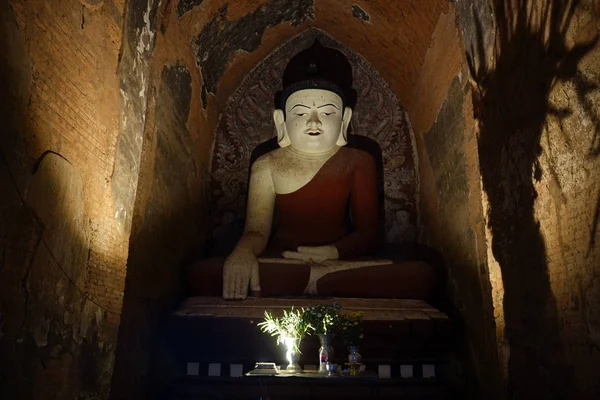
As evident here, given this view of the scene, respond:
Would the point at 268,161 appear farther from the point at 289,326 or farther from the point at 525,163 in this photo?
the point at 525,163

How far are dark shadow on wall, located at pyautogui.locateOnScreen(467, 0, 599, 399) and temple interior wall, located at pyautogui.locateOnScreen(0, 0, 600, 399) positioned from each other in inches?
0.5

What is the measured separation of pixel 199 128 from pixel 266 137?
961 mm

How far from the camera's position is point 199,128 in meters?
5.05

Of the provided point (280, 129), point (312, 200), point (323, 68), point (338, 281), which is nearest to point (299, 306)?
point (338, 281)

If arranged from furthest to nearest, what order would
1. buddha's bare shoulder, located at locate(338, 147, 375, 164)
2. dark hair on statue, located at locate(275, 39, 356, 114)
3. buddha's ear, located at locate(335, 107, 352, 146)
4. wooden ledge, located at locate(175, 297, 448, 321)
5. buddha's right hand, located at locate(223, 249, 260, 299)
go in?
dark hair on statue, located at locate(275, 39, 356, 114)
buddha's ear, located at locate(335, 107, 352, 146)
buddha's bare shoulder, located at locate(338, 147, 375, 164)
buddha's right hand, located at locate(223, 249, 260, 299)
wooden ledge, located at locate(175, 297, 448, 321)

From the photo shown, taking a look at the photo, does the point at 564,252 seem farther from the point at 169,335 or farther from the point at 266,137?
the point at 266,137

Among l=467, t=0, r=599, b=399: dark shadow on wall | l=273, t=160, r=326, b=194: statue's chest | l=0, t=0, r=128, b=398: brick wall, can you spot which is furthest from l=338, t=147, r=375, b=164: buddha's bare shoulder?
l=0, t=0, r=128, b=398: brick wall

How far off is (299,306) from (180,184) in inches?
57.7

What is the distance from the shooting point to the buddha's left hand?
14.6ft

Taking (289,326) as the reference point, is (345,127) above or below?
above

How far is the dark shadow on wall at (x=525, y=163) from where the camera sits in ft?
8.48

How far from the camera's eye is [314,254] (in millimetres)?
4461

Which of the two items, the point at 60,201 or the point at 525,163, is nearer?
the point at 60,201

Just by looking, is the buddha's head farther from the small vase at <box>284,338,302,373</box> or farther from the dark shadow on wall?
the small vase at <box>284,338,302,373</box>
